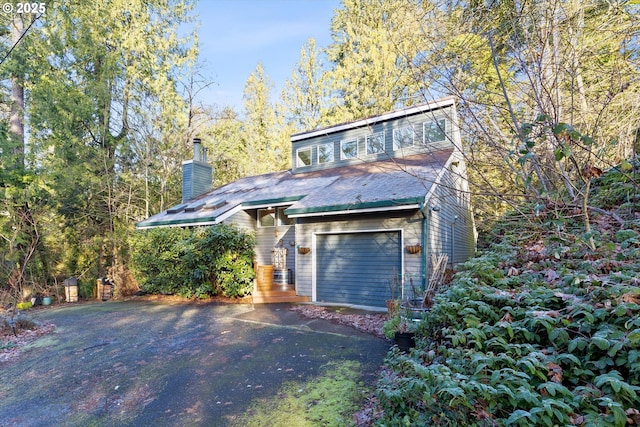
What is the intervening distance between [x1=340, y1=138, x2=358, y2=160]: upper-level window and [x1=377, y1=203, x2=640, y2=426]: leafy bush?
8.77 metres

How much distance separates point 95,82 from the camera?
1293 cm

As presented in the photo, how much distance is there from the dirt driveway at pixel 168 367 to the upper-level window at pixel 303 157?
7153 millimetres

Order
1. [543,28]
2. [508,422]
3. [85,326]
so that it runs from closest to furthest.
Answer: [508,422] → [543,28] → [85,326]

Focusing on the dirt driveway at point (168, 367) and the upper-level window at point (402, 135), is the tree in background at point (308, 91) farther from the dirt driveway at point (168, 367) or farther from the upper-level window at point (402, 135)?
the dirt driveway at point (168, 367)

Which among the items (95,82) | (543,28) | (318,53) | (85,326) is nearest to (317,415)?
(543,28)

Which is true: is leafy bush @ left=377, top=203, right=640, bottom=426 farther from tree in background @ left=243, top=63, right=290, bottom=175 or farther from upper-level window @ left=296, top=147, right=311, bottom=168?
tree in background @ left=243, top=63, right=290, bottom=175

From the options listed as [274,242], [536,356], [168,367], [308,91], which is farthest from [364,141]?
[308,91]

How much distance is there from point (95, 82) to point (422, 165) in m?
13.5

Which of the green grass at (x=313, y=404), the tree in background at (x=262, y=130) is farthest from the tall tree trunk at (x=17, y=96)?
the green grass at (x=313, y=404)

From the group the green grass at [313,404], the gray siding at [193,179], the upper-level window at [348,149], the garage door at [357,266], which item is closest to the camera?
the green grass at [313,404]

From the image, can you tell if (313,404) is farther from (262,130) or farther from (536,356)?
(262,130)

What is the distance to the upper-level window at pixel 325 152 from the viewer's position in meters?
12.1

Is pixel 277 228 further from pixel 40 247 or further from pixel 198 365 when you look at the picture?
pixel 40 247

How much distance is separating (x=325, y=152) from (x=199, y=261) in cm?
612
